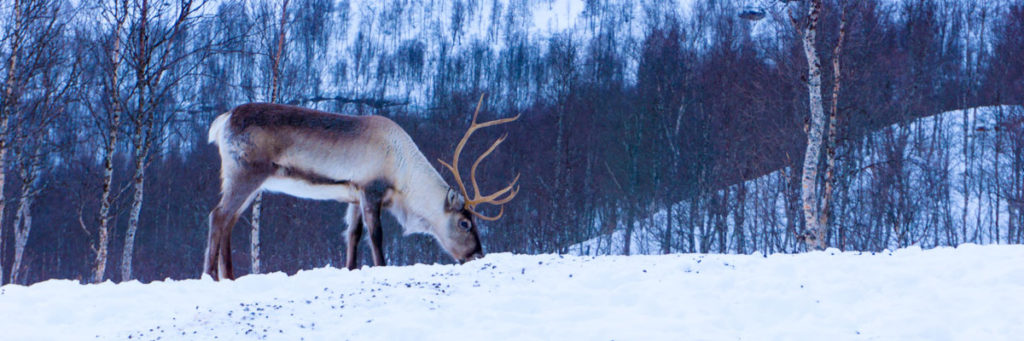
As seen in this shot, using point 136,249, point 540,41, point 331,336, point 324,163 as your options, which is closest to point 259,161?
point 324,163

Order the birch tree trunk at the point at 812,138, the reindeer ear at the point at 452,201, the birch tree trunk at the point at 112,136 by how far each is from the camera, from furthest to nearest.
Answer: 1. the birch tree trunk at the point at 812,138
2. the birch tree trunk at the point at 112,136
3. the reindeer ear at the point at 452,201

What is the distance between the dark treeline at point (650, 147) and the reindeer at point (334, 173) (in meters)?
4.97

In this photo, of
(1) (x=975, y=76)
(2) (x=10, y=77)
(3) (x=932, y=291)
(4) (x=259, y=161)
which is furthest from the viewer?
(1) (x=975, y=76)

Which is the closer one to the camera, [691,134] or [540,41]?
[691,134]

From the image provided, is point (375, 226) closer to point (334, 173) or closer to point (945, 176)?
point (334, 173)

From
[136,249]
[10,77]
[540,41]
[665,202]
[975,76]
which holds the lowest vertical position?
[136,249]

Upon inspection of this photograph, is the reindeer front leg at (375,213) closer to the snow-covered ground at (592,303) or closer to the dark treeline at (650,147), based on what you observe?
the snow-covered ground at (592,303)

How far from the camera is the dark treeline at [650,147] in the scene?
18.9 metres

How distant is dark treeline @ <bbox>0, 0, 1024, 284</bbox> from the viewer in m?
18.9

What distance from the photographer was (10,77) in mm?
11188

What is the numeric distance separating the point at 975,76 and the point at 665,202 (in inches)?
590

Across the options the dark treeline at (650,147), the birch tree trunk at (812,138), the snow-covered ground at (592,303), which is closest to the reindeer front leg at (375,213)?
the snow-covered ground at (592,303)

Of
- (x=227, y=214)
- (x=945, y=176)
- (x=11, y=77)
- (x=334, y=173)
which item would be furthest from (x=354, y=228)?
(x=945, y=176)

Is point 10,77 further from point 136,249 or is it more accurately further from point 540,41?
point 540,41
